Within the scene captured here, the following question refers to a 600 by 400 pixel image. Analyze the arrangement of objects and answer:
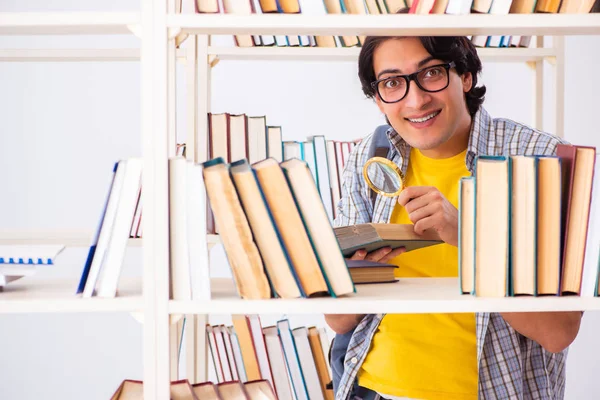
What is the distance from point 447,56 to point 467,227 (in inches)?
22.4

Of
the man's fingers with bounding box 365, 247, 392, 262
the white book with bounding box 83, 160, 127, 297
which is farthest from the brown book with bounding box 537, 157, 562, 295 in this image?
the white book with bounding box 83, 160, 127, 297

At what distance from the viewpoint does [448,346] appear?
143 centimetres

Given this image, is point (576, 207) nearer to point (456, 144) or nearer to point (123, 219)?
point (456, 144)

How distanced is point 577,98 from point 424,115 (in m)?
2.24

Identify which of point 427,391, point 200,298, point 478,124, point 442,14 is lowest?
point 427,391

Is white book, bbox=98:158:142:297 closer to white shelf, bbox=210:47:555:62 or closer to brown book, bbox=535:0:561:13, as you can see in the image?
brown book, bbox=535:0:561:13

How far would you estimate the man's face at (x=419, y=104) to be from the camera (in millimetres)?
1501

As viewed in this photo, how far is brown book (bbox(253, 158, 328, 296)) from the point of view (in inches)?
40.9

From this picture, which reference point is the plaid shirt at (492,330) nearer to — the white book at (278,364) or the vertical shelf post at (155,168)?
the vertical shelf post at (155,168)

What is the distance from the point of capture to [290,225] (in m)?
1.05

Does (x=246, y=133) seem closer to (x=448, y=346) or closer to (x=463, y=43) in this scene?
(x=463, y=43)

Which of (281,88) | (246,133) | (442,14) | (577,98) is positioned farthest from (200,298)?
(577,98)

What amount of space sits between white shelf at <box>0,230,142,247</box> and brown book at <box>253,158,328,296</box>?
1.21 meters

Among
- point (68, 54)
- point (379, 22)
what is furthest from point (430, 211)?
point (68, 54)
